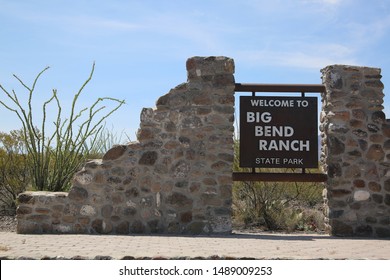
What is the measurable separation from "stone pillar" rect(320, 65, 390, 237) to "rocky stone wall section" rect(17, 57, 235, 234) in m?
1.91

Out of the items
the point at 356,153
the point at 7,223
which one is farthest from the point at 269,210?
the point at 7,223

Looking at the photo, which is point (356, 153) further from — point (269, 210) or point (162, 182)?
point (162, 182)

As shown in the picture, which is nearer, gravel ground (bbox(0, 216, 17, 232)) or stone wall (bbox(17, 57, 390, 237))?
stone wall (bbox(17, 57, 390, 237))

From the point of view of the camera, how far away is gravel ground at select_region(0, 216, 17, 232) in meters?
11.0

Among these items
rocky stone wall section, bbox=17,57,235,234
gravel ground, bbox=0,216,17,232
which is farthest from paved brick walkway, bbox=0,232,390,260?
gravel ground, bbox=0,216,17,232

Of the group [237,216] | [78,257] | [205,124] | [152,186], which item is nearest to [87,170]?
[152,186]

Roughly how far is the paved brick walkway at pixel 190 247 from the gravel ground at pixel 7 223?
2.04 m

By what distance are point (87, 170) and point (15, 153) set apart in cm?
521

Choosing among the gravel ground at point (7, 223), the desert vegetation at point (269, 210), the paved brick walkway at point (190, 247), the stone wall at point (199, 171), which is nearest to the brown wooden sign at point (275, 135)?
the stone wall at point (199, 171)

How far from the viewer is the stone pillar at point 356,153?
9.82 m

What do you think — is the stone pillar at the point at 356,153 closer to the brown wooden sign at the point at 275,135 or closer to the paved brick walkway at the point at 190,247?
the brown wooden sign at the point at 275,135

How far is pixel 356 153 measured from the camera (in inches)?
389

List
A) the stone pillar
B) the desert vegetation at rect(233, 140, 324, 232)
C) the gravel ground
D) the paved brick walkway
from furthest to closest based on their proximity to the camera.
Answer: the desert vegetation at rect(233, 140, 324, 232), the gravel ground, the stone pillar, the paved brick walkway

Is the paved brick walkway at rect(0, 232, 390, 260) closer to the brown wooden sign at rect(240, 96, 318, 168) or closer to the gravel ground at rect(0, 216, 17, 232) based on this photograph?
the brown wooden sign at rect(240, 96, 318, 168)
